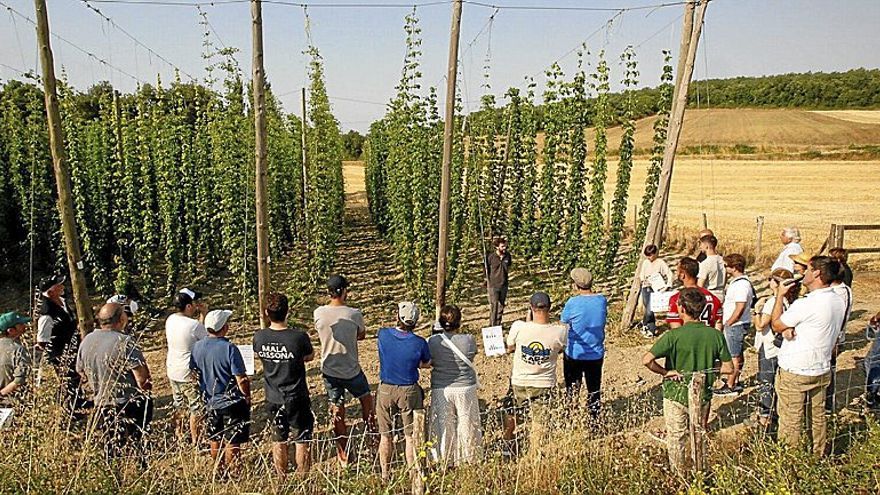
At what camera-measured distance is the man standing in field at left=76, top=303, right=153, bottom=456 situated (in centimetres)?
475

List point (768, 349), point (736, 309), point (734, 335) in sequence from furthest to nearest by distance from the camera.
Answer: point (734, 335)
point (736, 309)
point (768, 349)

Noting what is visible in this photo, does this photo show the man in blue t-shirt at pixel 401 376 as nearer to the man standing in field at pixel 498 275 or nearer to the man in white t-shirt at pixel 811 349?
the man in white t-shirt at pixel 811 349

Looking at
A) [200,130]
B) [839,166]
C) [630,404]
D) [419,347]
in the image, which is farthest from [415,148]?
[839,166]

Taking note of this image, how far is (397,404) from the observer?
5.07m

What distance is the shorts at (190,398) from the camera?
16.5 feet

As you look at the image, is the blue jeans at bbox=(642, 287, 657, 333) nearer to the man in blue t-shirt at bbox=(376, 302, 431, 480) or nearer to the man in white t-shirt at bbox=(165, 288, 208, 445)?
the man in blue t-shirt at bbox=(376, 302, 431, 480)

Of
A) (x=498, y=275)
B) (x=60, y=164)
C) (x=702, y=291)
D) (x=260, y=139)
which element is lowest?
(x=498, y=275)

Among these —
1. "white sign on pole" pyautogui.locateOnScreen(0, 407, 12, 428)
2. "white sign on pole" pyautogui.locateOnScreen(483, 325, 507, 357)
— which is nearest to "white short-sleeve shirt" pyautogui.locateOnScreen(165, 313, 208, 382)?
"white sign on pole" pyautogui.locateOnScreen(0, 407, 12, 428)

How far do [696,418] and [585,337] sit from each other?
166 cm

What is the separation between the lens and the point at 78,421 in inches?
203

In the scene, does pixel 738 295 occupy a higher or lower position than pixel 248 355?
higher

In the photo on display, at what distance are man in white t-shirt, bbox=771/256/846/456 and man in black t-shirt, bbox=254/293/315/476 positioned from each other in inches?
144

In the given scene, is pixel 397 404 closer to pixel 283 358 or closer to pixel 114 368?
pixel 283 358

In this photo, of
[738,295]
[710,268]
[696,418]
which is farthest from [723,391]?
[696,418]
